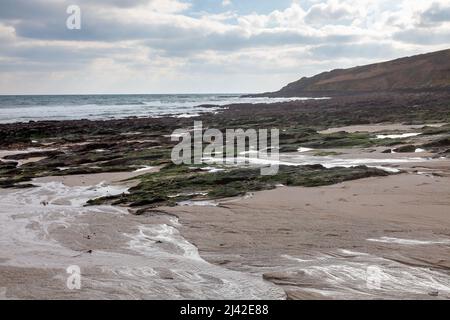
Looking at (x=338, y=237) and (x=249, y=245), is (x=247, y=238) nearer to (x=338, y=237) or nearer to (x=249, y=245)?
(x=249, y=245)

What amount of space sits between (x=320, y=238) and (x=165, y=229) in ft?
7.21

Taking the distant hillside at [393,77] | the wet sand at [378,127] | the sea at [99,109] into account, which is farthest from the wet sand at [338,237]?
the distant hillside at [393,77]

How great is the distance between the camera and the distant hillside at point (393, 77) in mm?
71169

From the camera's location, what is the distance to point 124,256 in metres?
5.81

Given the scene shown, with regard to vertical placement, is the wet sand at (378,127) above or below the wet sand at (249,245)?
above

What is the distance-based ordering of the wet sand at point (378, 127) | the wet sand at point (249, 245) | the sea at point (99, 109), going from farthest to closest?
the sea at point (99, 109), the wet sand at point (378, 127), the wet sand at point (249, 245)

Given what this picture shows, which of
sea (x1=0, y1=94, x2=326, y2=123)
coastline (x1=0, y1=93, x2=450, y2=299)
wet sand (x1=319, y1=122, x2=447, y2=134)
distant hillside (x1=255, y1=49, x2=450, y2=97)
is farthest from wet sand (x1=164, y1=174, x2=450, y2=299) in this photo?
distant hillside (x1=255, y1=49, x2=450, y2=97)

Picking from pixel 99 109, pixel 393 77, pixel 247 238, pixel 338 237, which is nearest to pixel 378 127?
pixel 338 237


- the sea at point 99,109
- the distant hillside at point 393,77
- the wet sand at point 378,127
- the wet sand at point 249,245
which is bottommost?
the wet sand at point 249,245

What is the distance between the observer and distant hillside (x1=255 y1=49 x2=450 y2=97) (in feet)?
233

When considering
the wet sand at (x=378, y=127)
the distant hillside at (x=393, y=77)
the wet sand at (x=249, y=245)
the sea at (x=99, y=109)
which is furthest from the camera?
the distant hillside at (x=393, y=77)

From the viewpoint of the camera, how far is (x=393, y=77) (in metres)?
79.3

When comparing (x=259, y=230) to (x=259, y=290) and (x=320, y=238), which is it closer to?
(x=320, y=238)

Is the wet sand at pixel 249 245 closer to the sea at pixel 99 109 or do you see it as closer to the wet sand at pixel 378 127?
the wet sand at pixel 378 127
